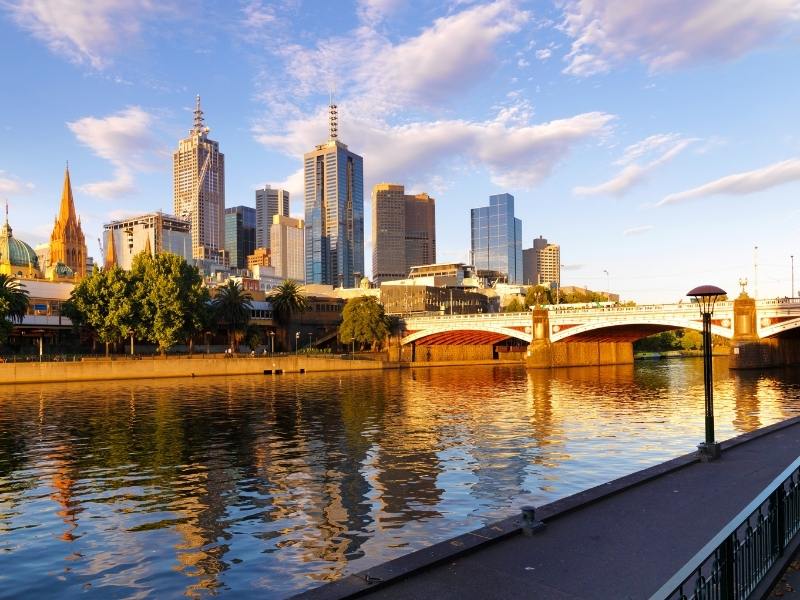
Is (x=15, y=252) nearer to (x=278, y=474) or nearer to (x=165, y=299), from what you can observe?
(x=165, y=299)

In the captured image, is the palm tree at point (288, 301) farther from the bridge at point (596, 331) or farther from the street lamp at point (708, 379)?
the street lamp at point (708, 379)

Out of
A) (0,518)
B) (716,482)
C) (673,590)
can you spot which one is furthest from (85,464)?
(673,590)

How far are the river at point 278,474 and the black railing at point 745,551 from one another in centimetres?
854

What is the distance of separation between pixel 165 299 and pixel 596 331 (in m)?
72.1

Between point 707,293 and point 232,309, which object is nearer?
point 707,293

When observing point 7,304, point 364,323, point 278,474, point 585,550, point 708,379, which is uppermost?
point 7,304

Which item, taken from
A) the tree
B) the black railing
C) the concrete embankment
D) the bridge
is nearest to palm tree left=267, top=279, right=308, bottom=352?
the bridge

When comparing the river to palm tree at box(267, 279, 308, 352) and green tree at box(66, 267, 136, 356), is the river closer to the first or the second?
green tree at box(66, 267, 136, 356)

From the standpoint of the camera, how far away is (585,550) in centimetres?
1305

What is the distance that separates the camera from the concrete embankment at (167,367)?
82.1 m

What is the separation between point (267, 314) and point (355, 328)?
29424mm

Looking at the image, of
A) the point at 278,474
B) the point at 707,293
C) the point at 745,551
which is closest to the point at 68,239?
the point at 278,474

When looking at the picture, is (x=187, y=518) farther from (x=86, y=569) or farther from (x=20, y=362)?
(x=20, y=362)

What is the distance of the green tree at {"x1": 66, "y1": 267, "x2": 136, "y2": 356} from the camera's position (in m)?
93.9
